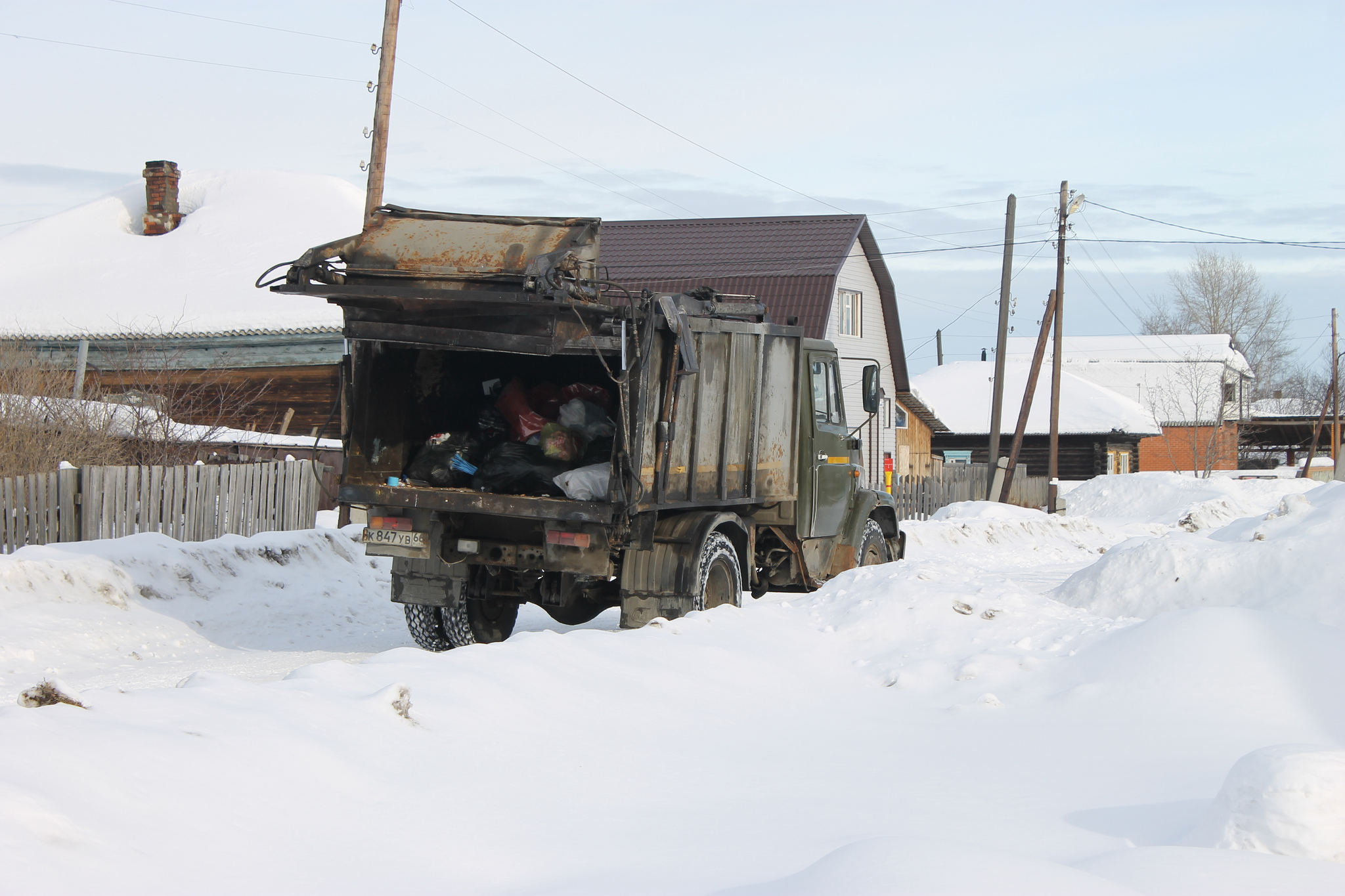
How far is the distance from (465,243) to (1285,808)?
587 centimetres

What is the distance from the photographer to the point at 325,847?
11.6ft

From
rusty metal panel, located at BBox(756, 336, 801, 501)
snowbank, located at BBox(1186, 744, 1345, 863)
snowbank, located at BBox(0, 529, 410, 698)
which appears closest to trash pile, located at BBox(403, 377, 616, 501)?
rusty metal panel, located at BBox(756, 336, 801, 501)

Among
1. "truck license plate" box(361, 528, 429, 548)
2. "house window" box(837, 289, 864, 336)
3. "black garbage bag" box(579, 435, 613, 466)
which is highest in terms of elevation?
"house window" box(837, 289, 864, 336)

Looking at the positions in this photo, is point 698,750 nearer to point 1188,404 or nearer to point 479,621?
point 479,621

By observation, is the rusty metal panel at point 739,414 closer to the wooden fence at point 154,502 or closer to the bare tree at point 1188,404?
the wooden fence at point 154,502

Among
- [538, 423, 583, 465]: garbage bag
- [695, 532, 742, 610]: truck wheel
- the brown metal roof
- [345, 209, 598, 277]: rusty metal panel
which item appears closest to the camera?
[345, 209, 598, 277]: rusty metal panel

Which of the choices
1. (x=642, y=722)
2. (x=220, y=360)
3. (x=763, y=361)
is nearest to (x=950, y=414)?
(x=220, y=360)

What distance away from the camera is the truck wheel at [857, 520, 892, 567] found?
1152cm

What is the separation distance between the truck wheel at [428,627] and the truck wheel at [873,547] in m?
4.21

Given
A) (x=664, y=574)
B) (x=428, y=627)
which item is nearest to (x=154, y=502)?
(x=428, y=627)

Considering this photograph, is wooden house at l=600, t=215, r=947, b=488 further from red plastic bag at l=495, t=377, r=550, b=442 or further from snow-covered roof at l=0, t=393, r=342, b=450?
red plastic bag at l=495, t=377, r=550, b=442

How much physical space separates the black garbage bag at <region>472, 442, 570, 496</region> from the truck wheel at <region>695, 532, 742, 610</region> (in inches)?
46.7

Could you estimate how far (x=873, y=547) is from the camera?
11.8m

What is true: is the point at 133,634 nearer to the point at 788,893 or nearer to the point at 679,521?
the point at 679,521
